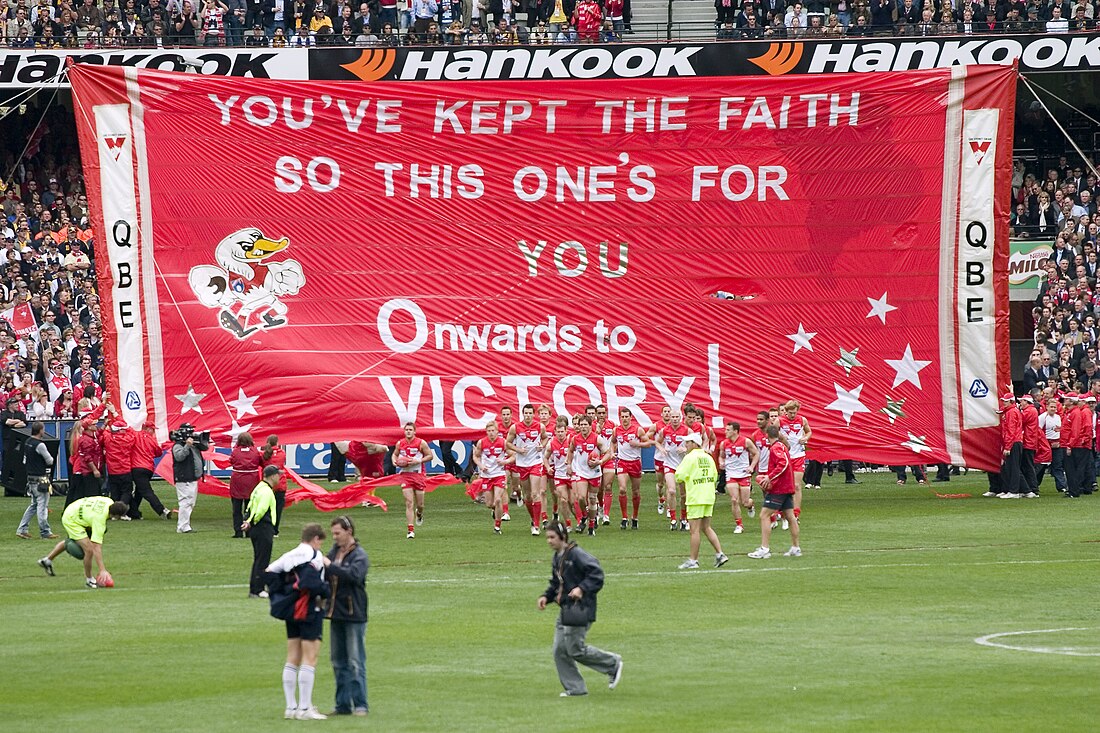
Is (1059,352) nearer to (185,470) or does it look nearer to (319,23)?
(319,23)

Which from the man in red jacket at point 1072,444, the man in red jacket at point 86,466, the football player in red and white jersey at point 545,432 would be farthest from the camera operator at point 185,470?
the man in red jacket at point 1072,444

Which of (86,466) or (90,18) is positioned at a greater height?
(90,18)

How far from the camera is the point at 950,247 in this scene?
28172 mm

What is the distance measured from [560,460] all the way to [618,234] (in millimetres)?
4446

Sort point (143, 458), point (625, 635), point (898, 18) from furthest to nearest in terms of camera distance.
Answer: point (898, 18) < point (143, 458) < point (625, 635)

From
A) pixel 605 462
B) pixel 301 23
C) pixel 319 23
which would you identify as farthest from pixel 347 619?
pixel 301 23

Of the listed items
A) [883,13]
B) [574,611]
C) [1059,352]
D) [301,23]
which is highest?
[883,13]

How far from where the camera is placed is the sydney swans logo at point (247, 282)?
90.2ft

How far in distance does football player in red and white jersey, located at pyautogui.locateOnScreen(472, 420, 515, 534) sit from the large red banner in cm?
98

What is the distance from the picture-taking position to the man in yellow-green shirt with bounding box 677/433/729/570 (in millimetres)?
21250

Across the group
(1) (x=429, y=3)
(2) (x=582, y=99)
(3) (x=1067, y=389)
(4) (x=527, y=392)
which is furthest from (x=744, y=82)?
(1) (x=429, y=3)

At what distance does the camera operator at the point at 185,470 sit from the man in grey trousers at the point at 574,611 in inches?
538

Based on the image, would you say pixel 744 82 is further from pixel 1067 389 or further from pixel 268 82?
pixel 1067 389

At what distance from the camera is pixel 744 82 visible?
28297 mm
